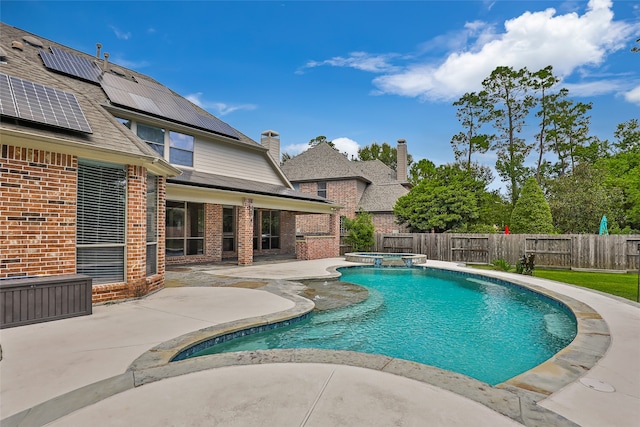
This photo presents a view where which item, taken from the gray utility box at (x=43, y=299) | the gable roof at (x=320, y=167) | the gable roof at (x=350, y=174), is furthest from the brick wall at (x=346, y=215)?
the gray utility box at (x=43, y=299)

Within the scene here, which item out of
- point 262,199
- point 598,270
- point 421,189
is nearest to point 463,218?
point 421,189

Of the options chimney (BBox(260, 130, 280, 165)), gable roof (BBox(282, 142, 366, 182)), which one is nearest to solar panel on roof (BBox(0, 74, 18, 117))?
chimney (BBox(260, 130, 280, 165))

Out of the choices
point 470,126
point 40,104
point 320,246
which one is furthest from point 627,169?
point 40,104

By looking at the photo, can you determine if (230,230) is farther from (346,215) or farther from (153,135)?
(346,215)

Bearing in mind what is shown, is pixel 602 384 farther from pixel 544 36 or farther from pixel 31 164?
pixel 544 36

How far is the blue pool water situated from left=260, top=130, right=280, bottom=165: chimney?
13837 mm

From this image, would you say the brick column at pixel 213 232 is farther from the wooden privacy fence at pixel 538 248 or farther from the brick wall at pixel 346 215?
the wooden privacy fence at pixel 538 248

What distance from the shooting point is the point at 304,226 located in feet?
85.1

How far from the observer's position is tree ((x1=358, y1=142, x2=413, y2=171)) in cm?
4600

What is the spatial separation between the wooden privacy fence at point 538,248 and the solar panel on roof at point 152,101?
40.4 feet

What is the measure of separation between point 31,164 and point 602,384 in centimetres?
856

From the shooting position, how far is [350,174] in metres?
25.1

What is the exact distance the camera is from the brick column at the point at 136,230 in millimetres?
6859

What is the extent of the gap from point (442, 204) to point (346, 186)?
738cm
